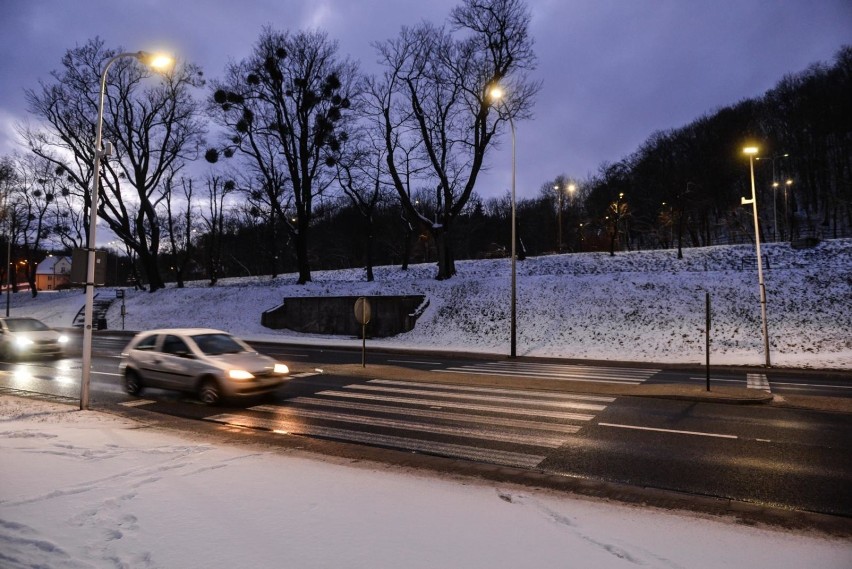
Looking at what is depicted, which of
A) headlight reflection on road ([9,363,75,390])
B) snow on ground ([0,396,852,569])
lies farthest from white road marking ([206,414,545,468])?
headlight reflection on road ([9,363,75,390])

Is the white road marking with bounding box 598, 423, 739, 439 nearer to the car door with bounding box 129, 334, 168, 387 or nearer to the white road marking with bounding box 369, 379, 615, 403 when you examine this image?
the white road marking with bounding box 369, 379, 615, 403

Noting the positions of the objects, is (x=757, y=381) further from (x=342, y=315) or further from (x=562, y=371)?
(x=342, y=315)

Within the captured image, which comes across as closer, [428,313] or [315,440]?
[315,440]

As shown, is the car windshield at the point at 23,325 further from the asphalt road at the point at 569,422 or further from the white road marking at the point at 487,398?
the white road marking at the point at 487,398

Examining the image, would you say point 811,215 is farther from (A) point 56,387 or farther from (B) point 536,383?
(A) point 56,387

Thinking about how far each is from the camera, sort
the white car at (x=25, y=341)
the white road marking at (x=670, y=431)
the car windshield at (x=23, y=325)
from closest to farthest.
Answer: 1. the white road marking at (x=670, y=431)
2. the white car at (x=25, y=341)
3. the car windshield at (x=23, y=325)

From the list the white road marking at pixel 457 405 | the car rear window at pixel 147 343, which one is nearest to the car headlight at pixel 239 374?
the white road marking at pixel 457 405

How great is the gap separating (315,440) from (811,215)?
77868mm

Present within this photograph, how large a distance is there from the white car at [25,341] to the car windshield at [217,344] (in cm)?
1080

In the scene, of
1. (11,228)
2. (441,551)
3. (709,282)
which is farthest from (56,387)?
(11,228)

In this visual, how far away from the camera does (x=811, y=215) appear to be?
65.7m

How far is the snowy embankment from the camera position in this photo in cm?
2177

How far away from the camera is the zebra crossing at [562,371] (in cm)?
1530

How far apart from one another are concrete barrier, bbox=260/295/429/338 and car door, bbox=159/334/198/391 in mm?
17651
